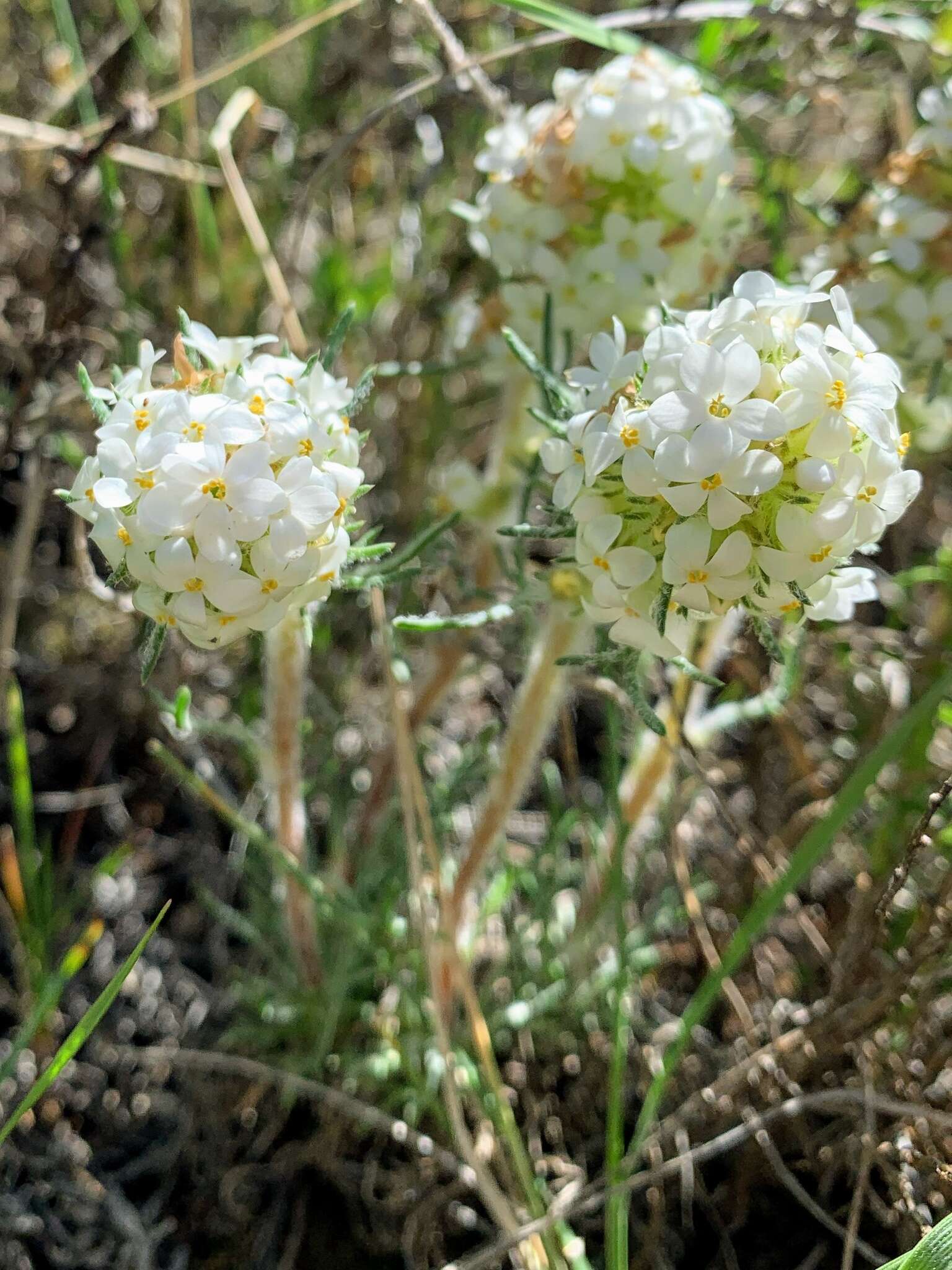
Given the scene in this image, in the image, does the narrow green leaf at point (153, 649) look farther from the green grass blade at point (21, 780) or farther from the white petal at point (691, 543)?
the green grass blade at point (21, 780)

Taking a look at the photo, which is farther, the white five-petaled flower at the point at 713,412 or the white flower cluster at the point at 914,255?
the white flower cluster at the point at 914,255

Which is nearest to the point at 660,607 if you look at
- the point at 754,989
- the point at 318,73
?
the point at 754,989

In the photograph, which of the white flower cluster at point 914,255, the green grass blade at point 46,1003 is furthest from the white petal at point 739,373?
the green grass blade at point 46,1003

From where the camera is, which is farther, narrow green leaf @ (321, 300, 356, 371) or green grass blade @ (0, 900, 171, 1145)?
narrow green leaf @ (321, 300, 356, 371)

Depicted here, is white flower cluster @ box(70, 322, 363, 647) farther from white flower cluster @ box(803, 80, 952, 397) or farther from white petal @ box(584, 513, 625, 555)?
white flower cluster @ box(803, 80, 952, 397)

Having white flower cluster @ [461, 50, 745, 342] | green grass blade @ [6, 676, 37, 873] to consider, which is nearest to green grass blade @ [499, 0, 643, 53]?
white flower cluster @ [461, 50, 745, 342]

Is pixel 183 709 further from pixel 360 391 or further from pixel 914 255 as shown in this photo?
pixel 914 255
